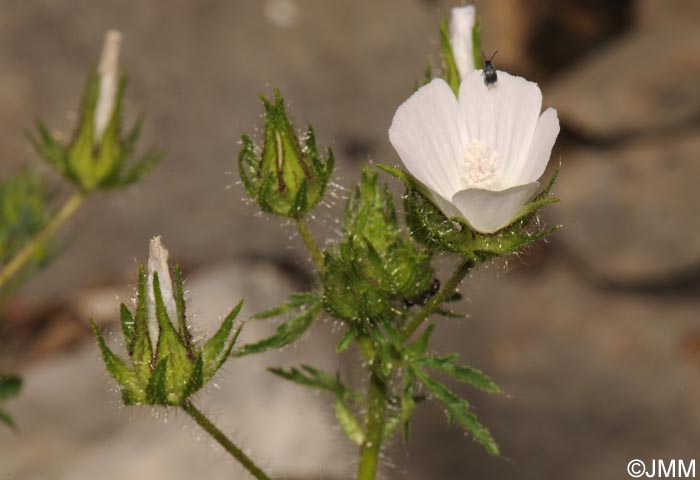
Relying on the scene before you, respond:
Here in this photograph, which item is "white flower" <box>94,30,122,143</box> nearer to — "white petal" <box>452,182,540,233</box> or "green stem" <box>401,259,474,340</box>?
"green stem" <box>401,259,474,340</box>

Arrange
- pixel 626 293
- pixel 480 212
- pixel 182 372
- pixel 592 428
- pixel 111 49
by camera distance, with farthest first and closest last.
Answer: pixel 626 293 < pixel 592 428 < pixel 111 49 < pixel 182 372 < pixel 480 212

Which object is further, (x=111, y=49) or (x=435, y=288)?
(x=111, y=49)

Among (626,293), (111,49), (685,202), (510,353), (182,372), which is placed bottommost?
(182,372)

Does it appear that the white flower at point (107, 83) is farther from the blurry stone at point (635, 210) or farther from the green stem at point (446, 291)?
the blurry stone at point (635, 210)

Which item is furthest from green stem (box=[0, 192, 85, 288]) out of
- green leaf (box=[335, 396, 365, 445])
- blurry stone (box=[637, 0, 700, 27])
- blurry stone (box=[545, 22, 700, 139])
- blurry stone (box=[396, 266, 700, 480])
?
blurry stone (box=[637, 0, 700, 27])

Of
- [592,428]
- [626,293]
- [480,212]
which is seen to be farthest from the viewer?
[626,293]

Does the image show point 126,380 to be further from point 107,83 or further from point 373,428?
point 107,83

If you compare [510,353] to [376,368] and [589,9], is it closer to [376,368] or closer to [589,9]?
[589,9]

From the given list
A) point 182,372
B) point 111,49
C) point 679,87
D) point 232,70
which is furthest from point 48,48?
point 182,372
